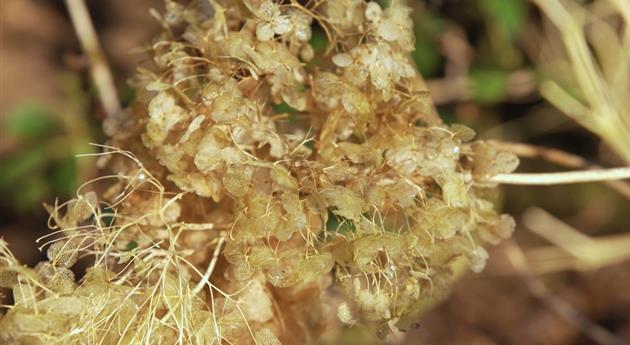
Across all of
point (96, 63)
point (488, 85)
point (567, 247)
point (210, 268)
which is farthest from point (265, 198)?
point (567, 247)

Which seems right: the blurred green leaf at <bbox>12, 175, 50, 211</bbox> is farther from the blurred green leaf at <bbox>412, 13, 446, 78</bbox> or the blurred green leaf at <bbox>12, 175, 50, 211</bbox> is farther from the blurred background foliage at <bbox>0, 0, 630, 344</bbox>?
the blurred green leaf at <bbox>412, 13, 446, 78</bbox>

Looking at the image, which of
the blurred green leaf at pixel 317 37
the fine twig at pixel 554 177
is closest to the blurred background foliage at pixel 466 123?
the blurred green leaf at pixel 317 37

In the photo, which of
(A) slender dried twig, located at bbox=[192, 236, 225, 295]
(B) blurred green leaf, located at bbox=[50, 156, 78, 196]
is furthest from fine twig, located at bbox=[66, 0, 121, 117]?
(A) slender dried twig, located at bbox=[192, 236, 225, 295]

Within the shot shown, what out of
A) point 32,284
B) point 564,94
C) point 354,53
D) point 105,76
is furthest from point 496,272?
point 32,284

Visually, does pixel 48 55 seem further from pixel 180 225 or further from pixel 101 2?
pixel 180 225

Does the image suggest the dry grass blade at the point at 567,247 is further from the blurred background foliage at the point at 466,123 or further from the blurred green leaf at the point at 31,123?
the blurred green leaf at the point at 31,123

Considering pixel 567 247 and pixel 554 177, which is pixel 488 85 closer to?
pixel 567 247
